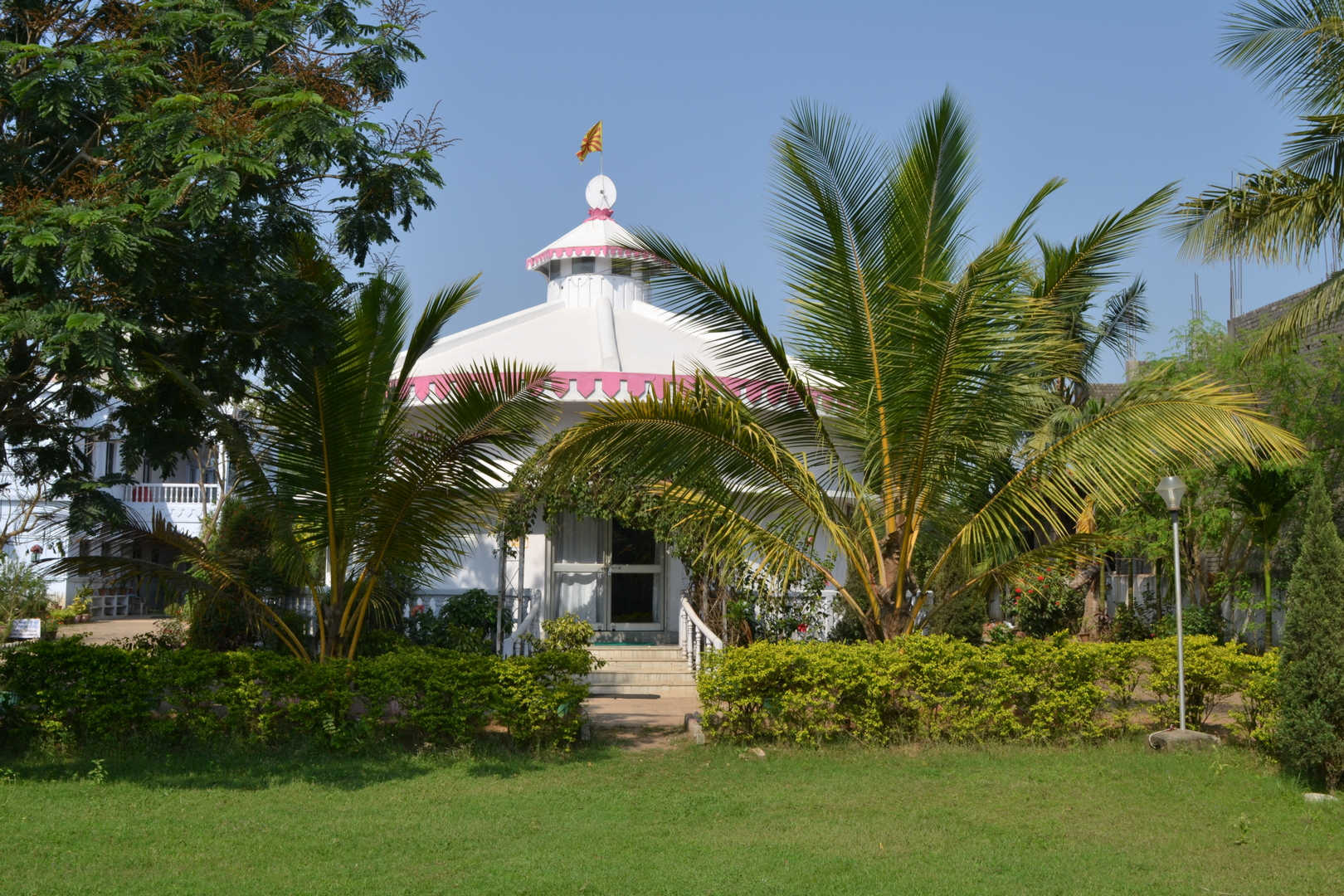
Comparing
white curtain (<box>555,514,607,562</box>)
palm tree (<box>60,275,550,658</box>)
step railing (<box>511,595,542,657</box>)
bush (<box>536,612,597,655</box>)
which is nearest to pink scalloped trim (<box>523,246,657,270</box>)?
white curtain (<box>555,514,607,562</box>)

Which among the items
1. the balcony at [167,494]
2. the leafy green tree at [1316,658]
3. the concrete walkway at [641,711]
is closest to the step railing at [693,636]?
the concrete walkway at [641,711]

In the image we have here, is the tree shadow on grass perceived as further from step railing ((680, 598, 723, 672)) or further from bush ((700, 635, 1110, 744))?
step railing ((680, 598, 723, 672))

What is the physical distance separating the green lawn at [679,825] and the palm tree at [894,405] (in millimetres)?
1996

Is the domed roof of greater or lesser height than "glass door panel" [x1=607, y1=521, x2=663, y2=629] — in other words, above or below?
above

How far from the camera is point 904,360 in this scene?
977 centimetres

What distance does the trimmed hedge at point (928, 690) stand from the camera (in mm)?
10008

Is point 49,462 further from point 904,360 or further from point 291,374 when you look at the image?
point 904,360

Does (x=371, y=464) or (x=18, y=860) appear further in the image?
(x=371, y=464)

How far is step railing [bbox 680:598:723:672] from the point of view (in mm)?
13727

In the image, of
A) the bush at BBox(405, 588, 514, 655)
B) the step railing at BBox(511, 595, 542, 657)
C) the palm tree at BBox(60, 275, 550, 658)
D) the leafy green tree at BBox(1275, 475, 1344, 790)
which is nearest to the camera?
the leafy green tree at BBox(1275, 475, 1344, 790)

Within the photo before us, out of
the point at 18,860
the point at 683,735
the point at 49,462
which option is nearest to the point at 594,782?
the point at 683,735

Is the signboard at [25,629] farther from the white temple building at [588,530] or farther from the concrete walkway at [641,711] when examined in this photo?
the concrete walkway at [641,711]

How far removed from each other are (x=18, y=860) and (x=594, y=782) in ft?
12.9

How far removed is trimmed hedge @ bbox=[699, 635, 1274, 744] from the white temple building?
4.89 metres
